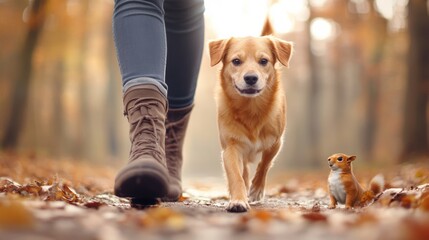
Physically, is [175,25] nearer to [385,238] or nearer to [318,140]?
[385,238]

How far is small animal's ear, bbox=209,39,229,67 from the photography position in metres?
4.25

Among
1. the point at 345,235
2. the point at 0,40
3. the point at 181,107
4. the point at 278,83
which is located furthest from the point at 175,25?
the point at 0,40

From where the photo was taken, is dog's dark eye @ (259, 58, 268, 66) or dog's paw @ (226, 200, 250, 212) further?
dog's dark eye @ (259, 58, 268, 66)

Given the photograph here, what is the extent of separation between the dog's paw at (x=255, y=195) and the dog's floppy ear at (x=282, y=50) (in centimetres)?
100

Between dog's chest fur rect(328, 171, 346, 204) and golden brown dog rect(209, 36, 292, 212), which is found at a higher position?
golden brown dog rect(209, 36, 292, 212)

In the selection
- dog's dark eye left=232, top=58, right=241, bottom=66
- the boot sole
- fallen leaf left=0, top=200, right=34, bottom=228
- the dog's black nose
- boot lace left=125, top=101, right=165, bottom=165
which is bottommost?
fallen leaf left=0, top=200, right=34, bottom=228

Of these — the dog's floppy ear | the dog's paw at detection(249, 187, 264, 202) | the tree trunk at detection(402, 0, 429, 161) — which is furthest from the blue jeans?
the tree trunk at detection(402, 0, 429, 161)

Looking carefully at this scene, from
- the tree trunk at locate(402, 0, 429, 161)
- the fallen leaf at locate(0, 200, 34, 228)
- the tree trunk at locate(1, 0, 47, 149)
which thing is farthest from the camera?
the tree trunk at locate(1, 0, 47, 149)

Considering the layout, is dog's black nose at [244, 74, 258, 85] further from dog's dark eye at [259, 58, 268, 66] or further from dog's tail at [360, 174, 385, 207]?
dog's tail at [360, 174, 385, 207]

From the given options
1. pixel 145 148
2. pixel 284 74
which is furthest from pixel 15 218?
pixel 284 74

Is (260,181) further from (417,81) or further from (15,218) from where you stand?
(417,81)

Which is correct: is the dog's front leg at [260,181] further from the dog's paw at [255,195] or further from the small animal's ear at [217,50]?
the small animal's ear at [217,50]

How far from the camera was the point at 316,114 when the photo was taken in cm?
2086

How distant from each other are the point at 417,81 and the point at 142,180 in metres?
10.2
